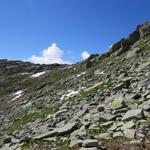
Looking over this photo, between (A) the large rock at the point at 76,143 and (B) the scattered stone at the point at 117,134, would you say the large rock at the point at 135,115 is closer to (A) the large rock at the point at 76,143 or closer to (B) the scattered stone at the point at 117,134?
(B) the scattered stone at the point at 117,134

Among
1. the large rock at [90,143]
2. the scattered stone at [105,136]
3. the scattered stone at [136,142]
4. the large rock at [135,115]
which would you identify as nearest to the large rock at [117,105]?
the large rock at [135,115]

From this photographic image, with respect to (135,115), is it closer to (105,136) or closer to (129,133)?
(129,133)

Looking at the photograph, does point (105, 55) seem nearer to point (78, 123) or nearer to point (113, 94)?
point (113, 94)

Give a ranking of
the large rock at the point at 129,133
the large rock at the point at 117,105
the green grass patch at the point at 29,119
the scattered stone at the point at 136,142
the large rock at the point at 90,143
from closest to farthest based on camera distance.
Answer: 1. the scattered stone at the point at 136,142
2. the large rock at the point at 90,143
3. the large rock at the point at 129,133
4. the large rock at the point at 117,105
5. the green grass patch at the point at 29,119

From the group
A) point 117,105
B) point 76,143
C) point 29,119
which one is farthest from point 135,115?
point 29,119

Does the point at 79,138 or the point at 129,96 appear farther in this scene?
the point at 129,96

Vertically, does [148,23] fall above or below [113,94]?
above

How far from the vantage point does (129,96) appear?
26.6 metres

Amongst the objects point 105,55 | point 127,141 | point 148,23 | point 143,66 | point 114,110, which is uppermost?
point 148,23

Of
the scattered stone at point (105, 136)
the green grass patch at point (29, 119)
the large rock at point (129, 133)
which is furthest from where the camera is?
the green grass patch at point (29, 119)

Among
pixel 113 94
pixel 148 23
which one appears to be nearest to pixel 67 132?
pixel 113 94

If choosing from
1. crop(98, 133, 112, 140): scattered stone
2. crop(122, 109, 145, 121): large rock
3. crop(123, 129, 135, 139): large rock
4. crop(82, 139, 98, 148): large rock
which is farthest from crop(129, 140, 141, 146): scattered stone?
crop(122, 109, 145, 121): large rock

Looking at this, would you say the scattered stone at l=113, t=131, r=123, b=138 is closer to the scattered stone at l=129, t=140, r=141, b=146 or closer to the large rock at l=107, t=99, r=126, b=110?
the scattered stone at l=129, t=140, r=141, b=146

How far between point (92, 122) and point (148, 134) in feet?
17.4
